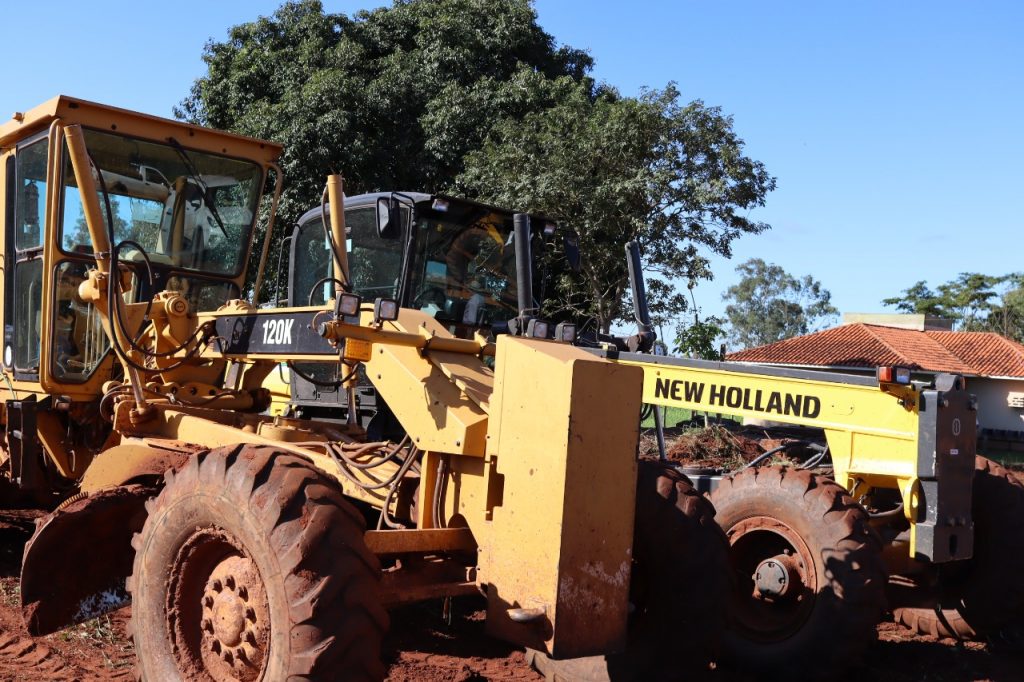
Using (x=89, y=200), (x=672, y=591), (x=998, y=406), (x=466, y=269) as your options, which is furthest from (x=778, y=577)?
(x=998, y=406)

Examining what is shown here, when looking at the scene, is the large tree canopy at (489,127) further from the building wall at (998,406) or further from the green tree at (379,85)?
the building wall at (998,406)

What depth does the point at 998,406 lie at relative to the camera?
3416cm

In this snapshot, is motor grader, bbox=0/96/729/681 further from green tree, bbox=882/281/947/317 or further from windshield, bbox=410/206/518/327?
green tree, bbox=882/281/947/317

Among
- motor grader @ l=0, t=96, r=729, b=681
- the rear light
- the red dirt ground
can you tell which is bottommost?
the red dirt ground

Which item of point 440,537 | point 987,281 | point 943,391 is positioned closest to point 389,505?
point 440,537

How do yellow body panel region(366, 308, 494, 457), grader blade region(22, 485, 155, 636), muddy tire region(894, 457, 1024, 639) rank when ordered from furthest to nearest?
muddy tire region(894, 457, 1024, 639) → grader blade region(22, 485, 155, 636) → yellow body panel region(366, 308, 494, 457)

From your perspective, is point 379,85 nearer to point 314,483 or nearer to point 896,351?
point 314,483

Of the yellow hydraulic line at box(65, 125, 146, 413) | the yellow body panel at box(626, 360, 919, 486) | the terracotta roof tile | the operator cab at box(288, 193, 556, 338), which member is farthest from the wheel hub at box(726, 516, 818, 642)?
the terracotta roof tile

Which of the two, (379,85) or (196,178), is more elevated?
(379,85)

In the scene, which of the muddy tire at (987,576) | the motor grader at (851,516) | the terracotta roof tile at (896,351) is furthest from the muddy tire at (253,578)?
the terracotta roof tile at (896,351)

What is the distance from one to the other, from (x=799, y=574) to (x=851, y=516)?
0.48 metres

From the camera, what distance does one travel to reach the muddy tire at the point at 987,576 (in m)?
6.39

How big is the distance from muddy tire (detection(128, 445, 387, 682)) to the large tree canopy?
12.7 metres

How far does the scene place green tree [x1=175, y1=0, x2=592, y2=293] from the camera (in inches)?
793
